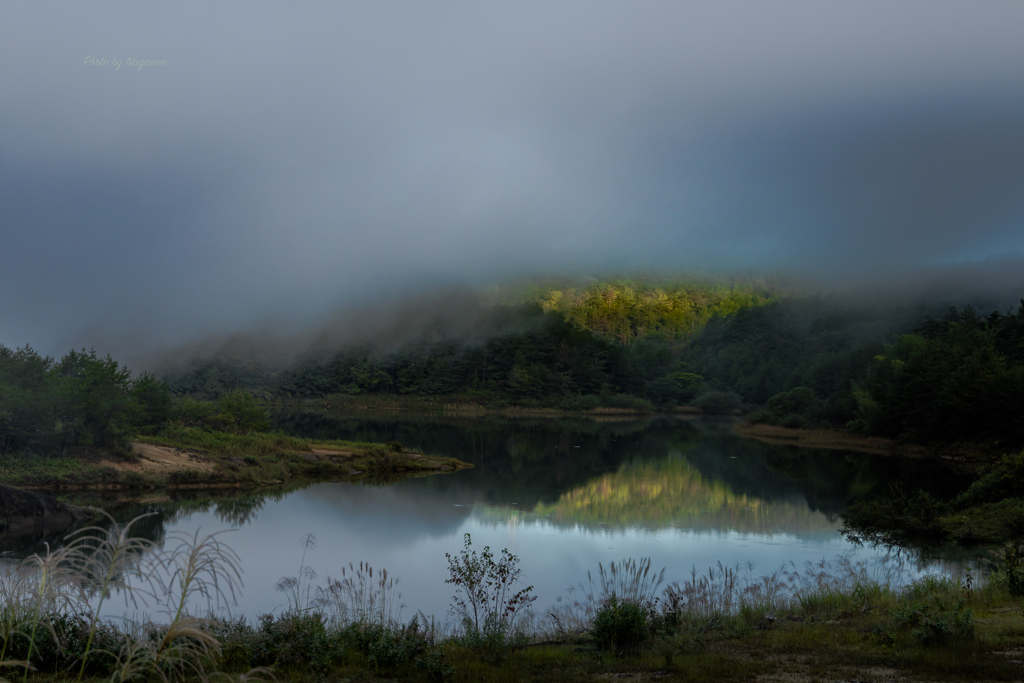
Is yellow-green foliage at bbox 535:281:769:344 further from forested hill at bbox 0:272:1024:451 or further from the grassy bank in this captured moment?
the grassy bank

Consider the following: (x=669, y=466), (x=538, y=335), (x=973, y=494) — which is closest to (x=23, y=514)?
(x=973, y=494)

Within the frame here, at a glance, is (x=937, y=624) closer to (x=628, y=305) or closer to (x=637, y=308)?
(x=637, y=308)

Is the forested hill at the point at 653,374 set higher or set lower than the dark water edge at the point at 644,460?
higher

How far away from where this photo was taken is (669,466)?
32.2 m

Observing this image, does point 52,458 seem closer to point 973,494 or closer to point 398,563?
point 398,563

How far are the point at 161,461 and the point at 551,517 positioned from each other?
40.6 feet

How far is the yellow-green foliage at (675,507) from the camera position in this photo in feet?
63.6

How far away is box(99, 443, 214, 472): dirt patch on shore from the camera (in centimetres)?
2067

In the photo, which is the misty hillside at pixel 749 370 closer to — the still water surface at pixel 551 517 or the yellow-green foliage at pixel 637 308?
the still water surface at pixel 551 517

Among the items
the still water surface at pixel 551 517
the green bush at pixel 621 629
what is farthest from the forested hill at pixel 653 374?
the green bush at pixel 621 629

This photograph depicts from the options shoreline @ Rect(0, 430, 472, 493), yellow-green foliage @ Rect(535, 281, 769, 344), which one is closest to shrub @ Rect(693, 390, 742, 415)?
shoreline @ Rect(0, 430, 472, 493)

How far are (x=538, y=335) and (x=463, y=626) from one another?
3513 inches

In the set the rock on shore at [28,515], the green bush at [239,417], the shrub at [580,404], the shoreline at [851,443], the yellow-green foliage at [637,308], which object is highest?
the yellow-green foliage at [637,308]

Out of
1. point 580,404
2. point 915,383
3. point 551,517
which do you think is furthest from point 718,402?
point 551,517
